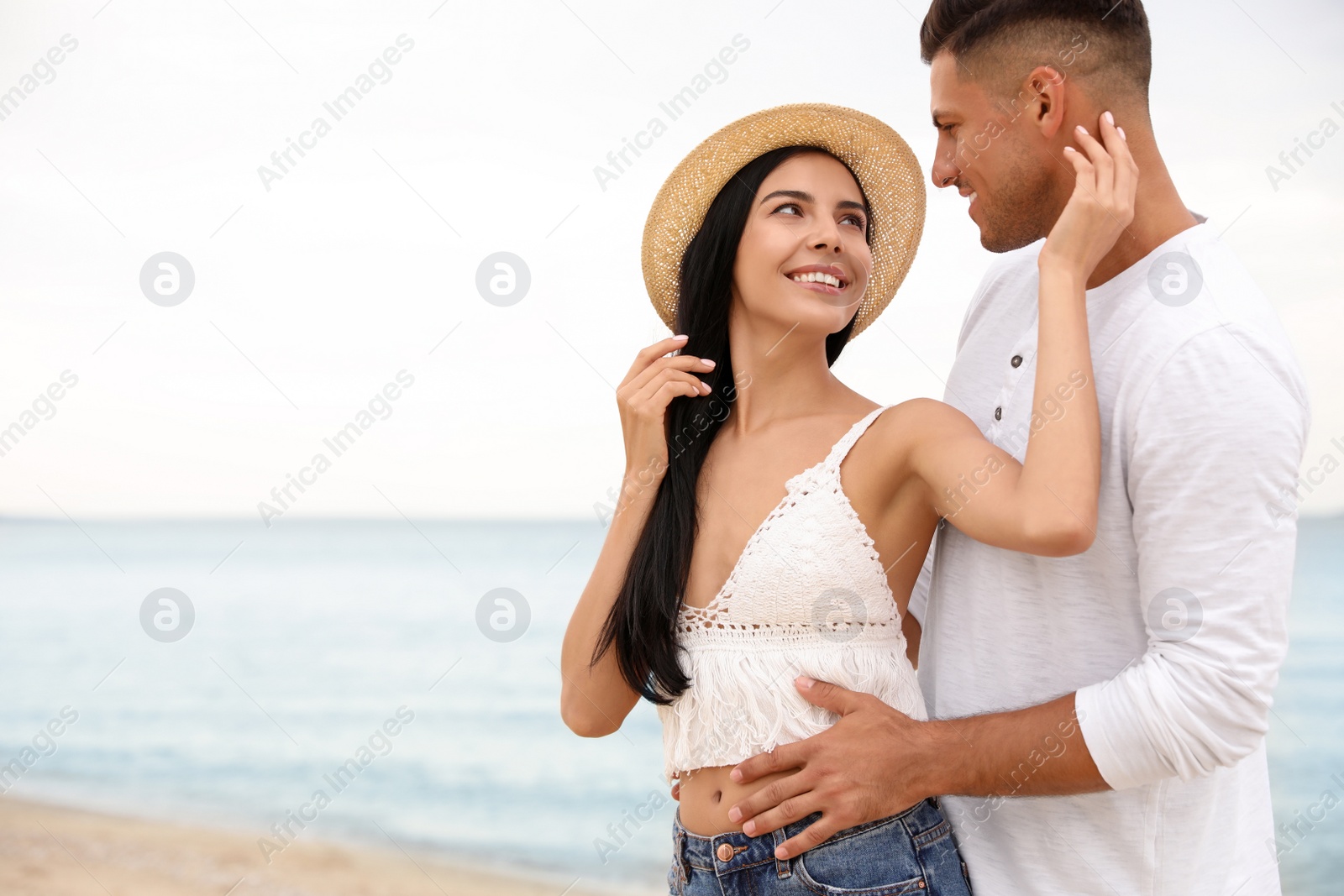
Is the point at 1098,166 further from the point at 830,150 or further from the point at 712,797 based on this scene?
the point at 712,797

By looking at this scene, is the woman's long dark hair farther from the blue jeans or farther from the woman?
the blue jeans

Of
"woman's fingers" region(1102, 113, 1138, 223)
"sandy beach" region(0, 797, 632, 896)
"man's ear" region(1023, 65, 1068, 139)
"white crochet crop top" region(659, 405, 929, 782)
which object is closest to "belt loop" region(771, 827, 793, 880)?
"white crochet crop top" region(659, 405, 929, 782)

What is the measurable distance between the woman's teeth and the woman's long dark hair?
0.19 m

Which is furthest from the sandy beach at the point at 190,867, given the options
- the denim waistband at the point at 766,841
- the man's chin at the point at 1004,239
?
the man's chin at the point at 1004,239

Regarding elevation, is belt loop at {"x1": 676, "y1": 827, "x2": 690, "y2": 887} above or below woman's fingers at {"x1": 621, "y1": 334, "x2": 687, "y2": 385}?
below

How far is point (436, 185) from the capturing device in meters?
15.9

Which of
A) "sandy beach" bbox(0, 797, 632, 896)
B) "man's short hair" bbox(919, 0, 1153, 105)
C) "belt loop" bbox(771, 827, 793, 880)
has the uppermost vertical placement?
"man's short hair" bbox(919, 0, 1153, 105)

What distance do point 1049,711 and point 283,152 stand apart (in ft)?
14.5

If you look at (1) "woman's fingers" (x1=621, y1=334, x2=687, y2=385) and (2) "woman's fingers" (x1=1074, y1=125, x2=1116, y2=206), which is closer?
(2) "woman's fingers" (x1=1074, y1=125, x2=1116, y2=206)

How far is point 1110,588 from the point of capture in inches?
65.1

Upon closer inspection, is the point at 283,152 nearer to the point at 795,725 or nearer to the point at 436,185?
the point at 795,725

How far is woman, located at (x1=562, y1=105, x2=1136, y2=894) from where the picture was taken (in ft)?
5.28

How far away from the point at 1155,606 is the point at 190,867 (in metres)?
7.36

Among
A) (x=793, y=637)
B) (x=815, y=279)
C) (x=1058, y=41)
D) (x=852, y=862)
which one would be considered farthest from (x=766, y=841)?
(x=1058, y=41)
